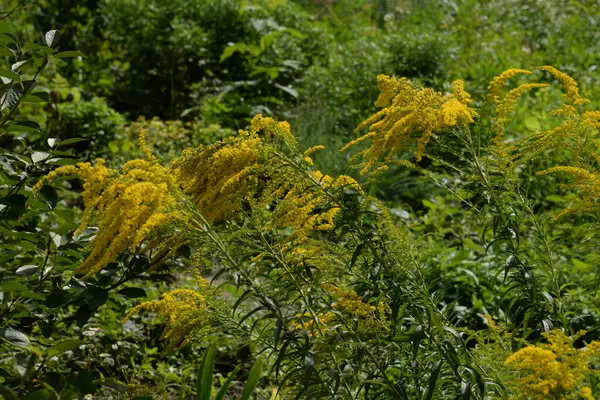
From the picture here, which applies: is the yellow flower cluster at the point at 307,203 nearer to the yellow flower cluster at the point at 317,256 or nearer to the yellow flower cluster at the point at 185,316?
the yellow flower cluster at the point at 317,256

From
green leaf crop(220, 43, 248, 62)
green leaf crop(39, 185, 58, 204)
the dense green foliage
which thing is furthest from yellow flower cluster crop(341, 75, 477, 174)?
green leaf crop(220, 43, 248, 62)

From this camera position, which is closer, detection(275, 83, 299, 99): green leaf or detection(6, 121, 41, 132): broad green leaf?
detection(6, 121, 41, 132): broad green leaf

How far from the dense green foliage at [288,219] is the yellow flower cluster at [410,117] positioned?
110 millimetres

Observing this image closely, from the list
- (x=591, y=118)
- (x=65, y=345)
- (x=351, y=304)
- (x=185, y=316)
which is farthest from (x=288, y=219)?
(x=591, y=118)

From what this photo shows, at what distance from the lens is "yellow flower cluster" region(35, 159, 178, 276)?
6.93 ft

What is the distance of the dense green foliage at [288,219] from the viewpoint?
97.3 inches

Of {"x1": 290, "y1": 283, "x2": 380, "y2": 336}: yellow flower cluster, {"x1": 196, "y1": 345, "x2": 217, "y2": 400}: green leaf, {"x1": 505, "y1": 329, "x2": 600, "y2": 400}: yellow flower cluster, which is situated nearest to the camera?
{"x1": 505, "y1": 329, "x2": 600, "y2": 400}: yellow flower cluster

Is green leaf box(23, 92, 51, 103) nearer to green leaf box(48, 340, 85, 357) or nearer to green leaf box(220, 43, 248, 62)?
green leaf box(48, 340, 85, 357)

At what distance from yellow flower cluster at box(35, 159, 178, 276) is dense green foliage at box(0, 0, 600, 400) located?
47 mm

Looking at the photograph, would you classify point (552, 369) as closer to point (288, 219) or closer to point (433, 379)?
point (433, 379)

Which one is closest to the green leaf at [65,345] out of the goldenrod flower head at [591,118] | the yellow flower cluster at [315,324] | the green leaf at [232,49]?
the yellow flower cluster at [315,324]

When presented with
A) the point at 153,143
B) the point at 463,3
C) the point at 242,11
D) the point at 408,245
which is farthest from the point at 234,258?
the point at 463,3

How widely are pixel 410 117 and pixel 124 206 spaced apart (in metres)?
0.84

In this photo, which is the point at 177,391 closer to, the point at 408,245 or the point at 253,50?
the point at 408,245
